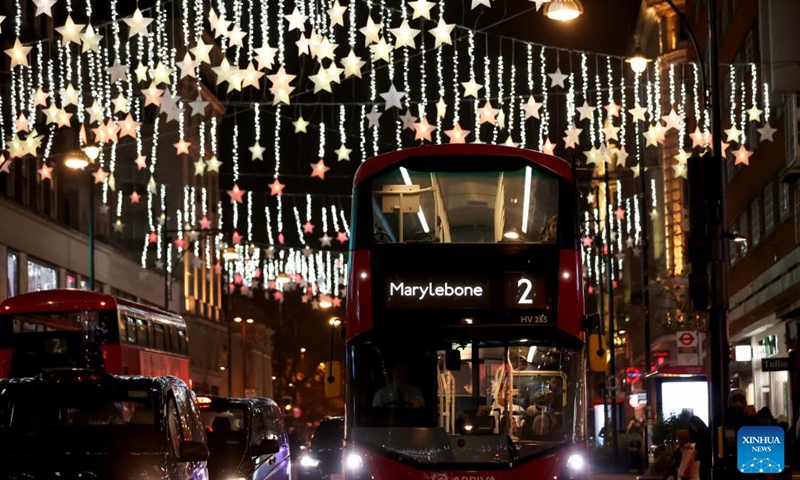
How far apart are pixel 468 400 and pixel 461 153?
9.76ft

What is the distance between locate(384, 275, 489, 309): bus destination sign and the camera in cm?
1588

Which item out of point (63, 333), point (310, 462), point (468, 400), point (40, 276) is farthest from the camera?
point (40, 276)

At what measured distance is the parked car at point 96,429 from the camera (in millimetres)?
11484

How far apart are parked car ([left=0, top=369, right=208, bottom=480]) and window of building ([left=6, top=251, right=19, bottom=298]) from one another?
32.9 metres

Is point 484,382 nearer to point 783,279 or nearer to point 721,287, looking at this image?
point 721,287

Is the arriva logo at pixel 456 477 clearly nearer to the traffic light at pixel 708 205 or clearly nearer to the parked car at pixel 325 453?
the traffic light at pixel 708 205

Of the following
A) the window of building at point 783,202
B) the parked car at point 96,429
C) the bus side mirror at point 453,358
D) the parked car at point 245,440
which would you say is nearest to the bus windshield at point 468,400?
the bus side mirror at point 453,358

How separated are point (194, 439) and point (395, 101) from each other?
12219 mm

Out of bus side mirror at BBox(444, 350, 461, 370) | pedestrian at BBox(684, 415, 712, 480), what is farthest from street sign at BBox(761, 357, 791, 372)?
bus side mirror at BBox(444, 350, 461, 370)

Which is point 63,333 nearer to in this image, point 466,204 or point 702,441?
point 702,441

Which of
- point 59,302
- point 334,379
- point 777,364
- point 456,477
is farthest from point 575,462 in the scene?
point 59,302

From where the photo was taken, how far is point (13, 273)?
149 ft

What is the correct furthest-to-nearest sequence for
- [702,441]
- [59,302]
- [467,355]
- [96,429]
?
[59,302], [702,441], [467,355], [96,429]

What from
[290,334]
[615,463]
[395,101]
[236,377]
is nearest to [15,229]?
[615,463]
